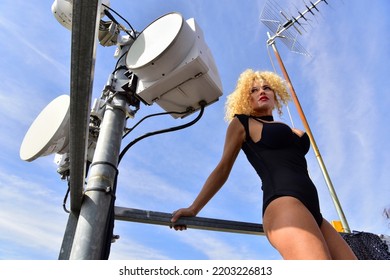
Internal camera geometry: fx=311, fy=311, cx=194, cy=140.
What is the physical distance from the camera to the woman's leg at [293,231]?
1164 mm

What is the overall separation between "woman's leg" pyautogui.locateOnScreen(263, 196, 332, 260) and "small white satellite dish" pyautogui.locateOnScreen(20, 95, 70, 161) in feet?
6.21

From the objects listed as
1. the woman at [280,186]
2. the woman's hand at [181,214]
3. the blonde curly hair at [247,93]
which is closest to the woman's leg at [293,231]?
the woman at [280,186]

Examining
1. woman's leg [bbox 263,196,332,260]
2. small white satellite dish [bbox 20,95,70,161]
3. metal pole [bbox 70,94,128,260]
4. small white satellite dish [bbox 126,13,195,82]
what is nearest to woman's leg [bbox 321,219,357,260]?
woman's leg [bbox 263,196,332,260]

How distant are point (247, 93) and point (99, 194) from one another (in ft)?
4.09

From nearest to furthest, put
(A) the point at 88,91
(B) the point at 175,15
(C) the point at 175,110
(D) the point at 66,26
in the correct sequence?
(A) the point at 88,91, (B) the point at 175,15, (C) the point at 175,110, (D) the point at 66,26

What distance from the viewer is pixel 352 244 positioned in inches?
82.7

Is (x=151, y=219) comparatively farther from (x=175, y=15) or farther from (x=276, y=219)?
(x=175, y=15)

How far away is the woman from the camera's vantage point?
1.22 meters

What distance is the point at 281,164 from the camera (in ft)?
5.03

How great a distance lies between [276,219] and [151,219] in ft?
2.21

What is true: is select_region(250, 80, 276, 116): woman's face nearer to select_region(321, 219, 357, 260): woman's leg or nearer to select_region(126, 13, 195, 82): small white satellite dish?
select_region(126, 13, 195, 82): small white satellite dish

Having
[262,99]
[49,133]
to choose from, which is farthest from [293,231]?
[49,133]

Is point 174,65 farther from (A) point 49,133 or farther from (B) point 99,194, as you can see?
(A) point 49,133

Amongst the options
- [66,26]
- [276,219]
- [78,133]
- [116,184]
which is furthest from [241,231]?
[66,26]
